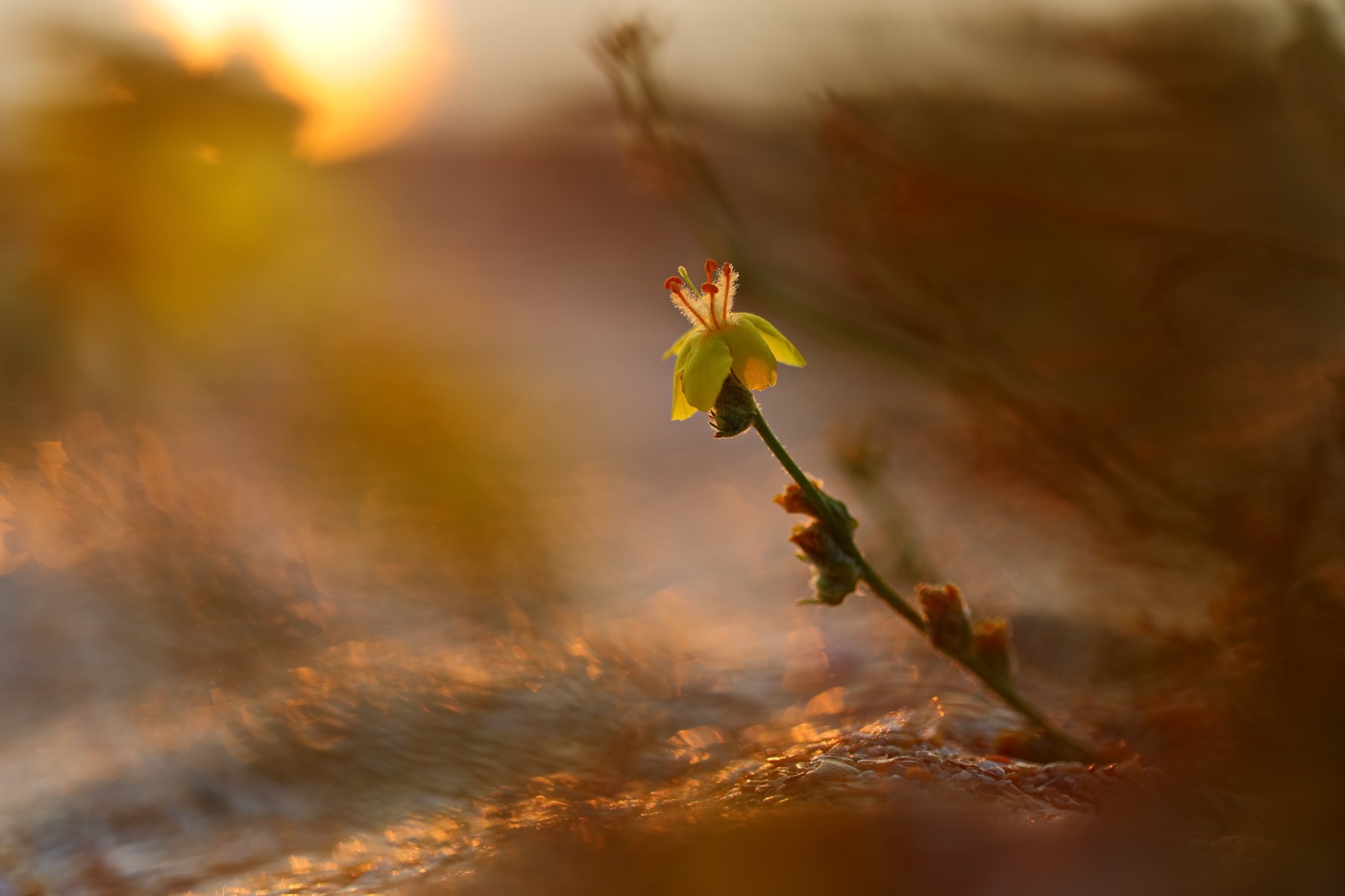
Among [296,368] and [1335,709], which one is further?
[296,368]

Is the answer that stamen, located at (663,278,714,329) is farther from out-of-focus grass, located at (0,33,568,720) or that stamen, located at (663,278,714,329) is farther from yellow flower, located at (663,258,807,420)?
out-of-focus grass, located at (0,33,568,720)

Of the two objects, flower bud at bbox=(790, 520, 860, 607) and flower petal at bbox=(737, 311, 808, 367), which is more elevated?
flower petal at bbox=(737, 311, 808, 367)

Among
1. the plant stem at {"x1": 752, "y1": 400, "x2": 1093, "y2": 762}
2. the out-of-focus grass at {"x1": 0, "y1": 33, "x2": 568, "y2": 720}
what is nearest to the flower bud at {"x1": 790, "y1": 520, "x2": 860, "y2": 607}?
the plant stem at {"x1": 752, "y1": 400, "x2": 1093, "y2": 762}

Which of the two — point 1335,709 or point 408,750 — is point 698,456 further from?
point 1335,709

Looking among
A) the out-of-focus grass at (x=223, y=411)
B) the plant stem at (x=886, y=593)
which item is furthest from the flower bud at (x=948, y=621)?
the out-of-focus grass at (x=223, y=411)

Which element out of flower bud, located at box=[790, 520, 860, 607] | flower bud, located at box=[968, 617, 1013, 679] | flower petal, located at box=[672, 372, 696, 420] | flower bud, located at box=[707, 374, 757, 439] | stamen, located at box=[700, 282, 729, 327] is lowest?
flower bud, located at box=[968, 617, 1013, 679]

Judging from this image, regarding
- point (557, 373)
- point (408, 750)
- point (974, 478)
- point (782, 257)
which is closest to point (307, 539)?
point (408, 750)

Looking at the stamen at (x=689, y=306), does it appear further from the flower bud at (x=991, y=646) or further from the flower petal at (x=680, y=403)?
the flower bud at (x=991, y=646)
